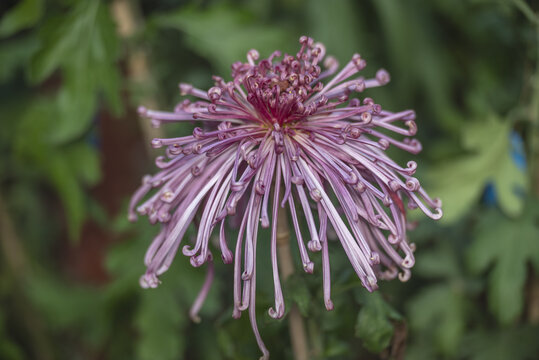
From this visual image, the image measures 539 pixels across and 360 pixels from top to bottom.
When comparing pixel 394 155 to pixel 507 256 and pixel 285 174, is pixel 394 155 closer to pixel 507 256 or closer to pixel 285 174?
pixel 507 256

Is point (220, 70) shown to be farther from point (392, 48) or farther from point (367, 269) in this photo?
point (367, 269)

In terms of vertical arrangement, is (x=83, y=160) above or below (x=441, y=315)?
above

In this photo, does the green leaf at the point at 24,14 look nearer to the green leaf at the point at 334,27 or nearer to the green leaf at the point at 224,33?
the green leaf at the point at 224,33

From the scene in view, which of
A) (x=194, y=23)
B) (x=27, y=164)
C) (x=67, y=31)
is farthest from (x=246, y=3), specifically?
(x=27, y=164)

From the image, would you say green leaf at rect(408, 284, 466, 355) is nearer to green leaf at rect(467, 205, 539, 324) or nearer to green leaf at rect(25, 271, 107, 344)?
green leaf at rect(467, 205, 539, 324)

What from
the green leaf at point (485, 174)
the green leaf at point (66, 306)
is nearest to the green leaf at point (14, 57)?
the green leaf at point (66, 306)

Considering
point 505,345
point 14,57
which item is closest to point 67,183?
point 14,57
